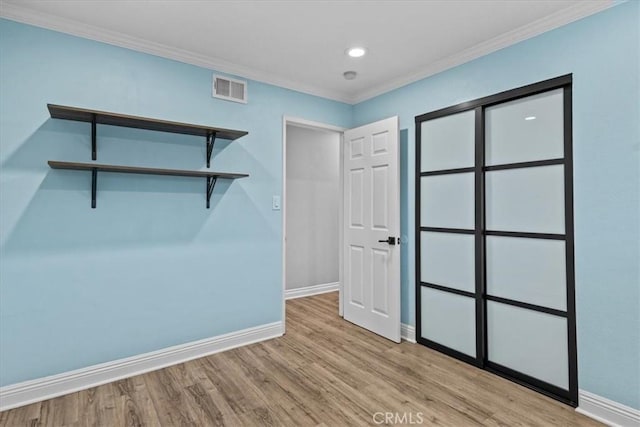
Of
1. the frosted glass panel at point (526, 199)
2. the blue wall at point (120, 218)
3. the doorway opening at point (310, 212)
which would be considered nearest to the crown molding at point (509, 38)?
the frosted glass panel at point (526, 199)

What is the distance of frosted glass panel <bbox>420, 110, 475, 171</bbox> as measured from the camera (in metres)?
2.74

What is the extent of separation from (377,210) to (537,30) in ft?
6.10

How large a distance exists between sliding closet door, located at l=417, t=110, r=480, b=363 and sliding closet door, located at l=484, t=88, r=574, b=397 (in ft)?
0.47

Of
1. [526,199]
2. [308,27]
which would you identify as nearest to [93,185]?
[308,27]

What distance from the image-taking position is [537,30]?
2.29m

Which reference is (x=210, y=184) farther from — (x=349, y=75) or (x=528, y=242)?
(x=528, y=242)

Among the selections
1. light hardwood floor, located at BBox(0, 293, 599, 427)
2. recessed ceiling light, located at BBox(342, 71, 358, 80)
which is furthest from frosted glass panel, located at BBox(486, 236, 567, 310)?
recessed ceiling light, located at BBox(342, 71, 358, 80)

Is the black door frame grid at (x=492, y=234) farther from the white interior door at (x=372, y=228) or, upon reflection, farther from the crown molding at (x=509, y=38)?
the crown molding at (x=509, y=38)

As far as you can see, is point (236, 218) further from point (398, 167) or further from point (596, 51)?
point (596, 51)

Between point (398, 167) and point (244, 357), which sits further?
point (398, 167)

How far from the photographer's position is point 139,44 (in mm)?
2547

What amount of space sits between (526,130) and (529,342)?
1.51 m

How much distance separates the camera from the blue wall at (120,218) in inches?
85.4

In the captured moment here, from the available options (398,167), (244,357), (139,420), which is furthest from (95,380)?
(398,167)
